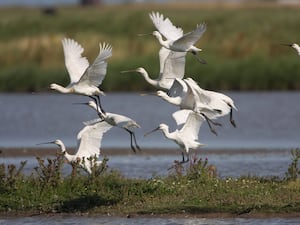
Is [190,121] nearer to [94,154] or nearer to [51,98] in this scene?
[94,154]

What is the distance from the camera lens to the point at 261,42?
3603 cm

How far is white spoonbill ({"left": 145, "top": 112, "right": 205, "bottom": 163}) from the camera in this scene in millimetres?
14734

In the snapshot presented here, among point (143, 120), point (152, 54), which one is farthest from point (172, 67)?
point (152, 54)

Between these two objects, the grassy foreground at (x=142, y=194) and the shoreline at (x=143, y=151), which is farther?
the shoreline at (x=143, y=151)

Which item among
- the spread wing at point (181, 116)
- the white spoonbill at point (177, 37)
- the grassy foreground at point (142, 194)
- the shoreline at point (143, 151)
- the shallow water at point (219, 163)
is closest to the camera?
the grassy foreground at point (142, 194)

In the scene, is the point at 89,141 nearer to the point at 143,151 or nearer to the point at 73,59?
the point at 73,59

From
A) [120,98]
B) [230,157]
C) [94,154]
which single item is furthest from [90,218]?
[120,98]

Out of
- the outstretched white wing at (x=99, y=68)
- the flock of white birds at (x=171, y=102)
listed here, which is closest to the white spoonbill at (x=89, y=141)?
the flock of white birds at (x=171, y=102)

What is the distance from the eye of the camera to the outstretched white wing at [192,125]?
14.9m

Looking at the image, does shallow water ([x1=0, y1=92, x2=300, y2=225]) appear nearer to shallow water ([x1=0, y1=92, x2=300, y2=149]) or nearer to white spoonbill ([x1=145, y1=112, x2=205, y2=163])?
shallow water ([x1=0, y1=92, x2=300, y2=149])

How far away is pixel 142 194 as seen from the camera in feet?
45.2

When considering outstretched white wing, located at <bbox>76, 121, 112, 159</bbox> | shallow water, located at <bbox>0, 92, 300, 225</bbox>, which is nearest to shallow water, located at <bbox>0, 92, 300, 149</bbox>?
shallow water, located at <bbox>0, 92, 300, 225</bbox>

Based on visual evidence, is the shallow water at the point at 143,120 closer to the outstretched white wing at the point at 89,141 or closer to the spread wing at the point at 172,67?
the spread wing at the point at 172,67

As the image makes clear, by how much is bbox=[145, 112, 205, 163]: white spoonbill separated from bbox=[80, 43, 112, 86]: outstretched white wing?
3.76ft
